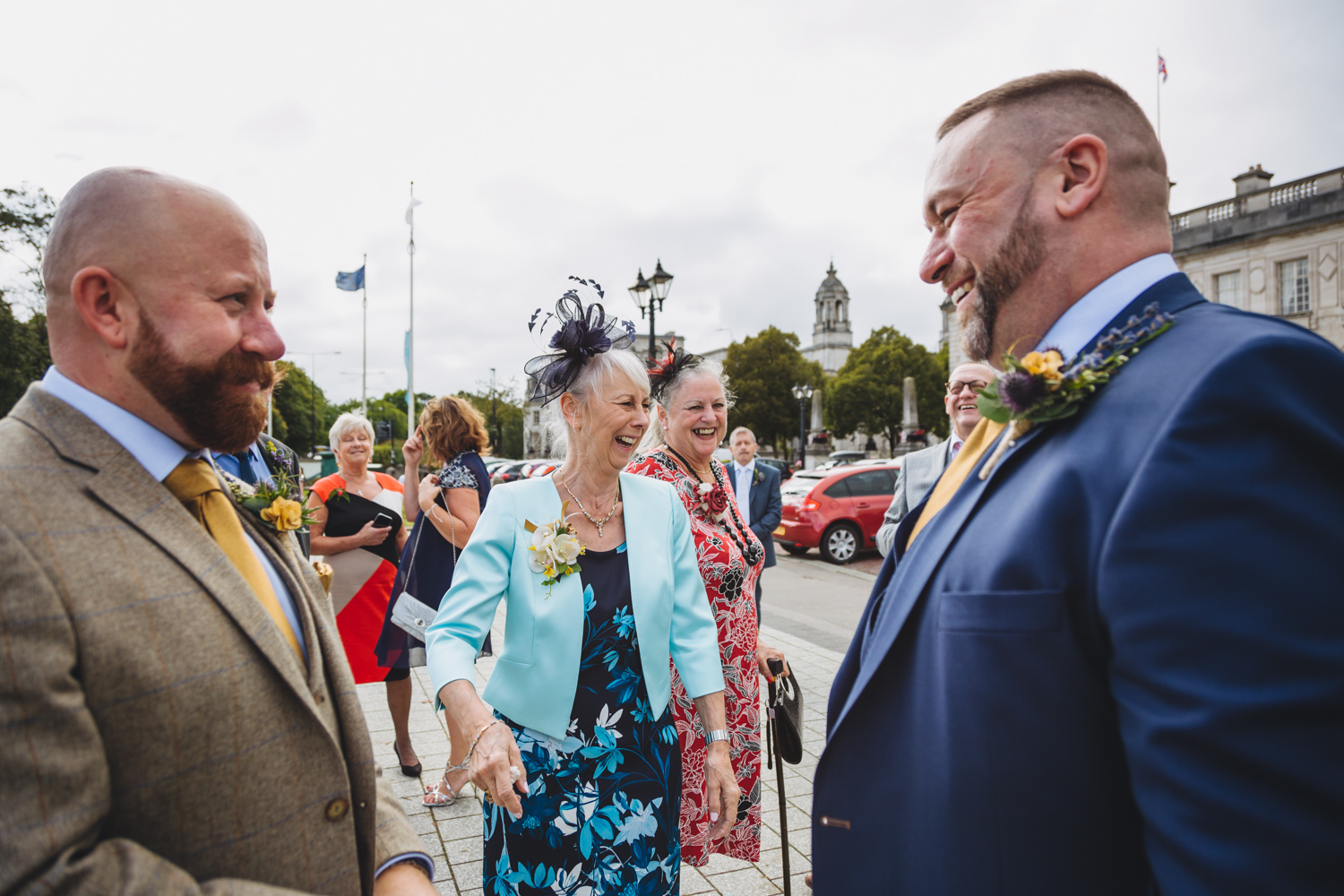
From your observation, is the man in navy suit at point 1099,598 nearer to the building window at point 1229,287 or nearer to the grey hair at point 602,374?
the grey hair at point 602,374

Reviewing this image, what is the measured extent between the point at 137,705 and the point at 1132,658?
1370 millimetres

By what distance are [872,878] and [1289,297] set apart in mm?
39978

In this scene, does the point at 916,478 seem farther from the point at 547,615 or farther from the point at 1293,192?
the point at 1293,192

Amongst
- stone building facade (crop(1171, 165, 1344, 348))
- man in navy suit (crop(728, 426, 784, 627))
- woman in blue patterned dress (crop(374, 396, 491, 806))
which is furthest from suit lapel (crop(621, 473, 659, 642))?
stone building facade (crop(1171, 165, 1344, 348))

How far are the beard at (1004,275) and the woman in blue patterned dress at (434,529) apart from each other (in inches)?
137

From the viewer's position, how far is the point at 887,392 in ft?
162

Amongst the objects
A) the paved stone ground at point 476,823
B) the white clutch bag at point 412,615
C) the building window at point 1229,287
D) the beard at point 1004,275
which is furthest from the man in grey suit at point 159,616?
the building window at point 1229,287

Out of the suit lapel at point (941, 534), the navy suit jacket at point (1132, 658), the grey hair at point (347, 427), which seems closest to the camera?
the navy suit jacket at point (1132, 658)

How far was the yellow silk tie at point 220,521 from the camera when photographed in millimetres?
1235

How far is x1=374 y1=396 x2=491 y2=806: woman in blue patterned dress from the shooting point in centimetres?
446

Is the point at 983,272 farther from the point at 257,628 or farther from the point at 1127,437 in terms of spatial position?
the point at 257,628

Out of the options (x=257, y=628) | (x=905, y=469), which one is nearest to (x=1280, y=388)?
(x=257, y=628)

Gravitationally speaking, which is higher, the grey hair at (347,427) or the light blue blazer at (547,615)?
the grey hair at (347,427)

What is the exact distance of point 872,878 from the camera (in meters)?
1.27
